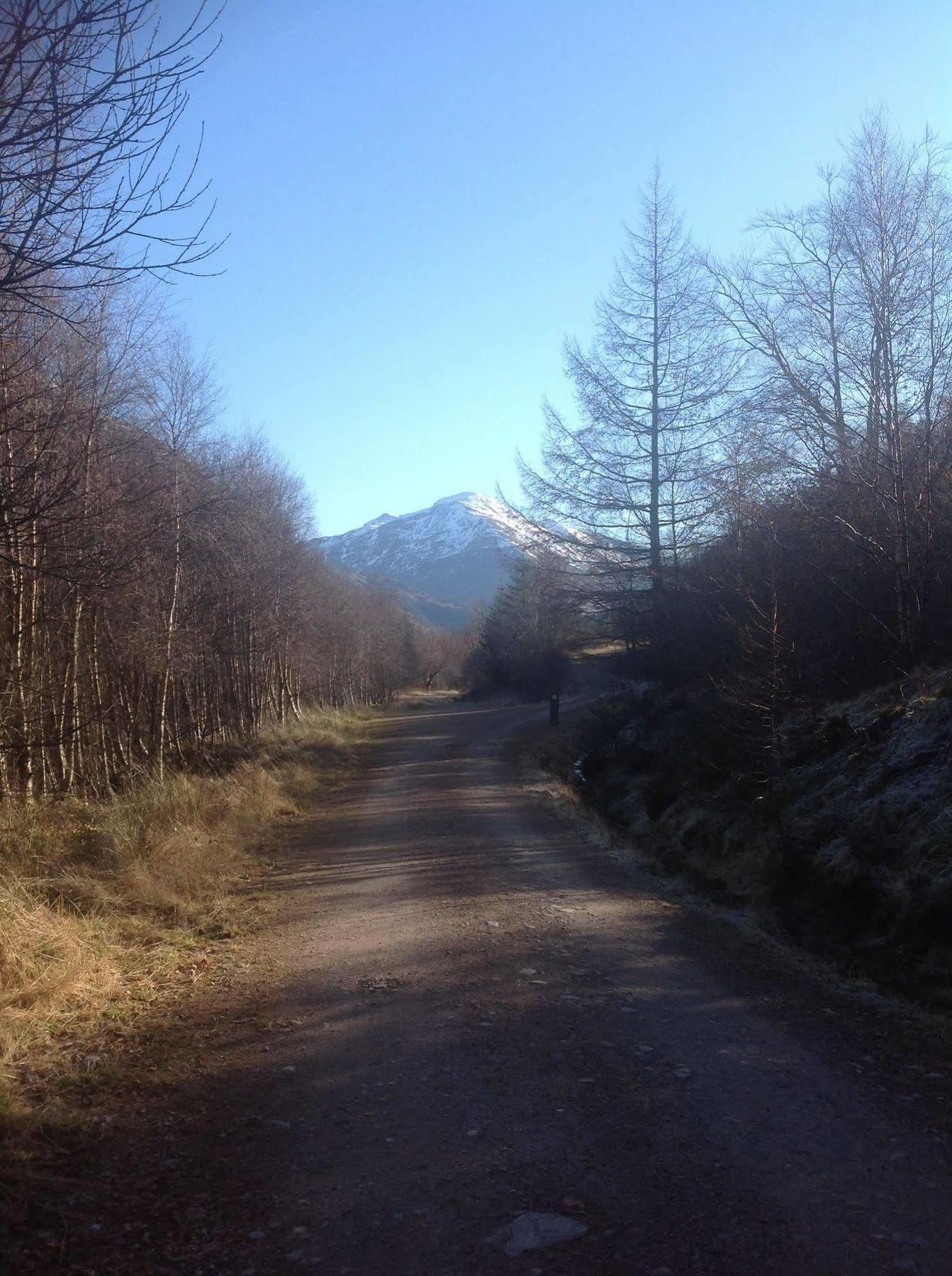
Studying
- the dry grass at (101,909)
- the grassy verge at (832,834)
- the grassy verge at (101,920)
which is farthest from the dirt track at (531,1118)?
the grassy verge at (832,834)

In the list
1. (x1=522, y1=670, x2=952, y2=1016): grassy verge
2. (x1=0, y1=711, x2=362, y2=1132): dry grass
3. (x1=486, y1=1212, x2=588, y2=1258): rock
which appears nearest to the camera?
(x1=486, y1=1212, x2=588, y2=1258): rock

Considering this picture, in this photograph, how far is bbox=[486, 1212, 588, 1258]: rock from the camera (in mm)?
3047

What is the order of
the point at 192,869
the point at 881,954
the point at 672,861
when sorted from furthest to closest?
the point at 672,861, the point at 192,869, the point at 881,954

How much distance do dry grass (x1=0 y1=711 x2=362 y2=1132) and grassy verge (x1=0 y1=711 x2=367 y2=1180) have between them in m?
0.01

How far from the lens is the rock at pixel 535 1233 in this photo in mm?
3047

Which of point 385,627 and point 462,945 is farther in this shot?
point 385,627

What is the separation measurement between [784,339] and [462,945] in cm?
1053

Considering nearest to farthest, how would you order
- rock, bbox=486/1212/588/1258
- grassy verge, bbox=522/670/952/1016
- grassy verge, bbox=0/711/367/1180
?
1. rock, bbox=486/1212/588/1258
2. grassy verge, bbox=0/711/367/1180
3. grassy verge, bbox=522/670/952/1016

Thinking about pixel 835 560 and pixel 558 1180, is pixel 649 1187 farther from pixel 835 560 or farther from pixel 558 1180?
pixel 835 560

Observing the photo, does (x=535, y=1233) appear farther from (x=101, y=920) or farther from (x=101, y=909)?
(x=101, y=909)

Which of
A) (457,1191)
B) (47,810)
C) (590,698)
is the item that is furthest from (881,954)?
(590,698)

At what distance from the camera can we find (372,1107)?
4.20m

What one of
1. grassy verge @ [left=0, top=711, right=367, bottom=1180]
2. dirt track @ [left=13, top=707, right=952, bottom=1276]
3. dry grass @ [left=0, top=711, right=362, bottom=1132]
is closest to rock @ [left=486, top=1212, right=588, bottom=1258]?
dirt track @ [left=13, top=707, right=952, bottom=1276]

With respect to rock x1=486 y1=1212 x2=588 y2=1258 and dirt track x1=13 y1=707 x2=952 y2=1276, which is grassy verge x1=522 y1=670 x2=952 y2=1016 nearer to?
dirt track x1=13 y1=707 x2=952 y2=1276
